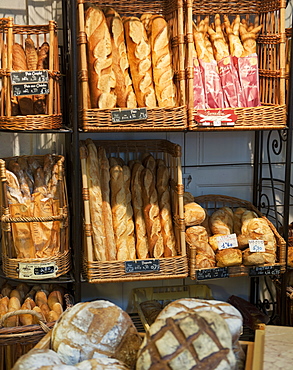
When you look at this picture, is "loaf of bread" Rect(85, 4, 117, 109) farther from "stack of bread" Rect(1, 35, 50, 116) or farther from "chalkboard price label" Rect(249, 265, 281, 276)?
"chalkboard price label" Rect(249, 265, 281, 276)

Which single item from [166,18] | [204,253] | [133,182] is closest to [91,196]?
[133,182]

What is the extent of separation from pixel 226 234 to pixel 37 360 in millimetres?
1616

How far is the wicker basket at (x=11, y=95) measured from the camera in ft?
7.05

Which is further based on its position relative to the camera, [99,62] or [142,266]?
[142,266]

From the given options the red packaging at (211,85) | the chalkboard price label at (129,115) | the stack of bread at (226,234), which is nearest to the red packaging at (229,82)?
the red packaging at (211,85)

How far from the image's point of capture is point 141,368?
3.43 ft

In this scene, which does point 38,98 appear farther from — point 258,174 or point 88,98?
point 258,174

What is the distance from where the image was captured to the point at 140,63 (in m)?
2.22

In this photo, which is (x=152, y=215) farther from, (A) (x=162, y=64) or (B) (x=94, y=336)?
(B) (x=94, y=336)

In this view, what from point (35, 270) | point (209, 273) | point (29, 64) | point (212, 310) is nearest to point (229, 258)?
point (209, 273)

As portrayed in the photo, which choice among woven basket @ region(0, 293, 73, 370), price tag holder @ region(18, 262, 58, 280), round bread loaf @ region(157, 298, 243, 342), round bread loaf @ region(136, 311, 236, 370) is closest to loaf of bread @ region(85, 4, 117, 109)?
price tag holder @ region(18, 262, 58, 280)

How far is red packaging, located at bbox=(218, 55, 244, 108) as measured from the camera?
7.70 feet

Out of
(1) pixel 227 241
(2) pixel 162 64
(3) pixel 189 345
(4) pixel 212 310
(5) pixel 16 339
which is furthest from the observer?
(1) pixel 227 241

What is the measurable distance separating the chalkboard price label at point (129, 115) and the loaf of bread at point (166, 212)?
40 cm
